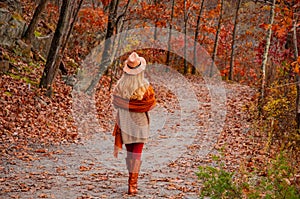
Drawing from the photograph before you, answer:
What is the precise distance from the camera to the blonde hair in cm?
718

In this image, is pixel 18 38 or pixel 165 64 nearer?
pixel 18 38

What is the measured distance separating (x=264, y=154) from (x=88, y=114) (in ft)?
25.6

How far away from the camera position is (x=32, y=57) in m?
19.0

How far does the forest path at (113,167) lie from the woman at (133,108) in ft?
1.91

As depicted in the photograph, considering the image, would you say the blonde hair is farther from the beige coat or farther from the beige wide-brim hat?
the beige coat

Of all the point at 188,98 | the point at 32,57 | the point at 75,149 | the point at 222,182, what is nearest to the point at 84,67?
the point at 32,57

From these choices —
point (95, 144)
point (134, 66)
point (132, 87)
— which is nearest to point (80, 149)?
point (95, 144)

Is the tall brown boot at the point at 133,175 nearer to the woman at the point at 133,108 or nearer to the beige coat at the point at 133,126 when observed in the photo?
the woman at the point at 133,108

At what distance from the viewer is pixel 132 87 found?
7203 mm

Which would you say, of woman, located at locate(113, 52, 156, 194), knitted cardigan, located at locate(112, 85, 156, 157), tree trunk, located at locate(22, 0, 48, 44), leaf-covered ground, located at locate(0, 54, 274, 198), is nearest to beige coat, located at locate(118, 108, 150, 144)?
woman, located at locate(113, 52, 156, 194)

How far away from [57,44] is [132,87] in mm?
8961

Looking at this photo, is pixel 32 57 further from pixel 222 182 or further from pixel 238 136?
pixel 222 182

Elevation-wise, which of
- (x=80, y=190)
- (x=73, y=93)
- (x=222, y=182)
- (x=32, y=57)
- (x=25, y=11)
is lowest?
(x=80, y=190)

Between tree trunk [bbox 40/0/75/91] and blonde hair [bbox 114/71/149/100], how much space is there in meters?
8.72
